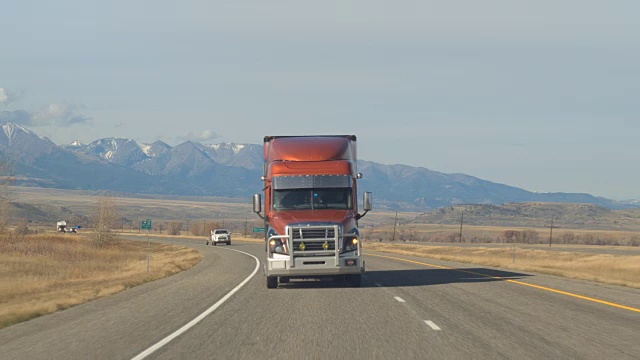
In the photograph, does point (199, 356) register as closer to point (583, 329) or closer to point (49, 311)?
point (583, 329)

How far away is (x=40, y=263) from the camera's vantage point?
160 feet

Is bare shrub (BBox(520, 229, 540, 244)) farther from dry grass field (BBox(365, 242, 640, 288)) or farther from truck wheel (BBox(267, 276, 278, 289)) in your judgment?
truck wheel (BBox(267, 276, 278, 289))

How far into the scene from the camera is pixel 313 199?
2341cm

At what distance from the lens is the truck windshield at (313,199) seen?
23328mm

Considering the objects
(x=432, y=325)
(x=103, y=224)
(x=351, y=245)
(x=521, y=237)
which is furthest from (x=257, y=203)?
(x=521, y=237)

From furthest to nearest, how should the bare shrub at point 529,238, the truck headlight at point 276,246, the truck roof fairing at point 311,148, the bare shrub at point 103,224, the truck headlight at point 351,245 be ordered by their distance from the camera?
1. the bare shrub at point 529,238
2. the bare shrub at point 103,224
3. the truck roof fairing at point 311,148
4. the truck headlight at point 351,245
5. the truck headlight at point 276,246

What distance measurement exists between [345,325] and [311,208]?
28.9ft

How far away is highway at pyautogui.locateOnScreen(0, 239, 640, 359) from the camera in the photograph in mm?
11742

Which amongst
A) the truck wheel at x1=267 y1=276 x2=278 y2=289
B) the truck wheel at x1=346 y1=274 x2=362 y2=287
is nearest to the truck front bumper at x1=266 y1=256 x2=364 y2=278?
the truck wheel at x1=267 y1=276 x2=278 y2=289

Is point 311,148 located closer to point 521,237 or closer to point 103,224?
point 103,224

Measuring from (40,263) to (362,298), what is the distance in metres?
33.5

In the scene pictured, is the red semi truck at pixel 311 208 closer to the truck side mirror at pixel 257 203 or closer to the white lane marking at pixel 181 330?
the truck side mirror at pixel 257 203

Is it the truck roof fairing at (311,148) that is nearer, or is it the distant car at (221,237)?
the truck roof fairing at (311,148)

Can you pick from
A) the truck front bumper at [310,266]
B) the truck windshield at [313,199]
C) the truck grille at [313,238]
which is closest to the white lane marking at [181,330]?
the truck front bumper at [310,266]
